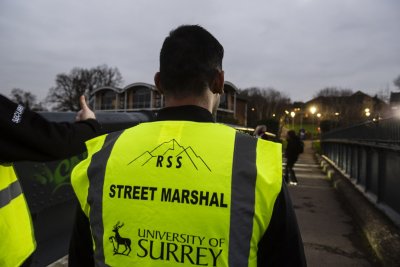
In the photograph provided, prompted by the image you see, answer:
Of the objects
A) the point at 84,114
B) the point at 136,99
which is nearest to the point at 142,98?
the point at 136,99

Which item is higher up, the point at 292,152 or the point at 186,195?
the point at 186,195

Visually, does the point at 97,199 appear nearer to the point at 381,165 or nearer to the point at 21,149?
the point at 21,149

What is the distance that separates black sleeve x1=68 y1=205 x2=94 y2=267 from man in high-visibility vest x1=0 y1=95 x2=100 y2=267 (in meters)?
0.37

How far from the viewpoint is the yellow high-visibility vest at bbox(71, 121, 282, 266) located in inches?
52.1

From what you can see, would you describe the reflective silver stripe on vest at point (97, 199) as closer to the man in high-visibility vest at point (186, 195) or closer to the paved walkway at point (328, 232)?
the man in high-visibility vest at point (186, 195)

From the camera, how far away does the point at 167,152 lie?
1447 millimetres

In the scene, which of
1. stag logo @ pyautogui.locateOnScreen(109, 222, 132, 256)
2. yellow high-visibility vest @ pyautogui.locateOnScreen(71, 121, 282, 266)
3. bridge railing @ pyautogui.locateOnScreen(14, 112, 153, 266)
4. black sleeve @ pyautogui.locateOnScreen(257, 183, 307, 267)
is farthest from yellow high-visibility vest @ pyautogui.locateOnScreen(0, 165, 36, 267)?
bridge railing @ pyautogui.locateOnScreen(14, 112, 153, 266)

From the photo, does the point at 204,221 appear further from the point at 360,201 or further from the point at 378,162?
the point at 360,201

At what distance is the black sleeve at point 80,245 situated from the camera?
156 cm

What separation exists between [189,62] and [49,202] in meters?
2.94

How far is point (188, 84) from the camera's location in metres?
1.59

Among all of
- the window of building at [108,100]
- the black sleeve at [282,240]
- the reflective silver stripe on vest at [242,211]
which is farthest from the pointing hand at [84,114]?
the window of building at [108,100]

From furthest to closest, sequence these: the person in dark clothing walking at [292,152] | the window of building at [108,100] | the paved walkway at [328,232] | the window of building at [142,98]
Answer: the window of building at [108,100] < the window of building at [142,98] < the person in dark clothing walking at [292,152] < the paved walkway at [328,232]

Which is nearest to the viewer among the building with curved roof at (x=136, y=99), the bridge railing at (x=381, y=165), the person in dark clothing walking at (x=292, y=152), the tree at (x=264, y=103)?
the bridge railing at (x=381, y=165)
